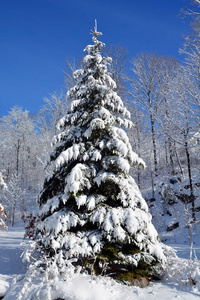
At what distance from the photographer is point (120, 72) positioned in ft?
61.8

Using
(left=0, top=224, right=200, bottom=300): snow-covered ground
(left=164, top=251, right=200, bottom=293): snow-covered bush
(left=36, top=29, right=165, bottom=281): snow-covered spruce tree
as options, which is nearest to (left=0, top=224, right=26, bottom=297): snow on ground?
(left=0, top=224, right=200, bottom=300): snow-covered ground

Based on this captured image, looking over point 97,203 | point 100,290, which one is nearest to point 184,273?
point 100,290

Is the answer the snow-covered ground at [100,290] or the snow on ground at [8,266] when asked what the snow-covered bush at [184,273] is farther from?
the snow on ground at [8,266]

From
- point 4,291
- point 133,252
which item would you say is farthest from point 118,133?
point 4,291

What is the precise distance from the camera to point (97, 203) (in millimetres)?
5270

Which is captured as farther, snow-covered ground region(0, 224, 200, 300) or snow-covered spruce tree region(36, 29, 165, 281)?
snow-covered spruce tree region(36, 29, 165, 281)

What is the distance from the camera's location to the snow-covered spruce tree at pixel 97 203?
4.78 metres

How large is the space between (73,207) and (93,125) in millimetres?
2279

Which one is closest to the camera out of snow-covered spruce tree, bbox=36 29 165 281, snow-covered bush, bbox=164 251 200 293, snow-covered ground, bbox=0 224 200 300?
snow-covered ground, bbox=0 224 200 300

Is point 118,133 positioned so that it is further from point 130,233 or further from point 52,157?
point 130,233

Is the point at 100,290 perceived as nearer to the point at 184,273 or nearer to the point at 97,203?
the point at 97,203

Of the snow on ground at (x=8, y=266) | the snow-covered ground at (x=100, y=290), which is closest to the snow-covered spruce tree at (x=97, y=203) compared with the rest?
the snow-covered ground at (x=100, y=290)

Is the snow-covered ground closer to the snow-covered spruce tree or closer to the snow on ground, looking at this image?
the snow on ground

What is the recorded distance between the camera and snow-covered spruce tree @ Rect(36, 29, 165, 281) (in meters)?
4.78
